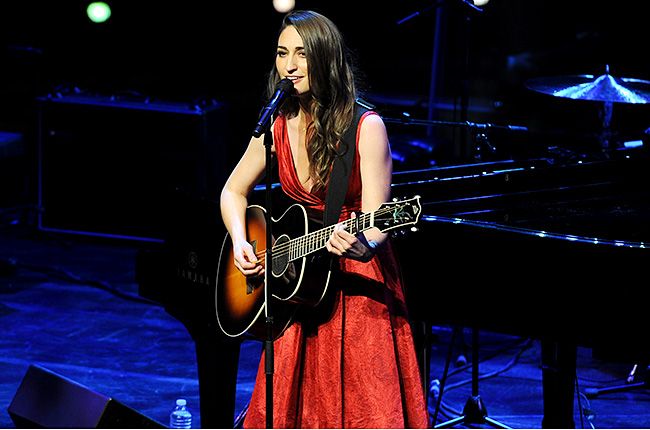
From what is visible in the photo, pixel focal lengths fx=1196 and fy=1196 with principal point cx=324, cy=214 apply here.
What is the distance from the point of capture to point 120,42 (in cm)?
966

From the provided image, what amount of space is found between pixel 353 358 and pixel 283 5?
18.4 feet

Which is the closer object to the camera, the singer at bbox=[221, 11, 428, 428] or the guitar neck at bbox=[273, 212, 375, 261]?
the guitar neck at bbox=[273, 212, 375, 261]

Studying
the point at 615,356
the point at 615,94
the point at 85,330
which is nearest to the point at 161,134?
the point at 85,330

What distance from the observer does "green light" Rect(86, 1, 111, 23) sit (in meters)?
Answer: 9.44

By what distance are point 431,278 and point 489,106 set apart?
5.00 m

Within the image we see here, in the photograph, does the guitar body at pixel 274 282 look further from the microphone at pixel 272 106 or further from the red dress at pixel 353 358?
the microphone at pixel 272 106

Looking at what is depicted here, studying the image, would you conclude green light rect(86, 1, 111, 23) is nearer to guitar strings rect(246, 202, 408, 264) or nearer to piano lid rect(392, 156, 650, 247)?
piano lid rect(392, 156, 650, 247)

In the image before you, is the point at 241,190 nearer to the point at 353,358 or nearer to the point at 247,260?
the point at 247,260

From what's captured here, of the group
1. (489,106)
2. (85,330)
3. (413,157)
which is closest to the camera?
(85,330)

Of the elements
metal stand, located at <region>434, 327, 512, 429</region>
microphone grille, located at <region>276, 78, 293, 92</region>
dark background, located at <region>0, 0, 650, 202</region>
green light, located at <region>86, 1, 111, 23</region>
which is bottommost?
metal stand, located at <region>434, 327, 512, 429</region>

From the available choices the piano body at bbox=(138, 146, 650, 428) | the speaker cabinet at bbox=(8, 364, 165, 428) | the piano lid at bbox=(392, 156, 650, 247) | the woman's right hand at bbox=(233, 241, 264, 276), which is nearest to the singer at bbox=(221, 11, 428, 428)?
the woman's right hand at bbox=(233, 241, 264, 276)

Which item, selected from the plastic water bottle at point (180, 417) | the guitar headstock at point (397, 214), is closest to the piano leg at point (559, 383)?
the guitar headstock at point (397, 214)

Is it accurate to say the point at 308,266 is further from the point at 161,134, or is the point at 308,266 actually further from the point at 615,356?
the point at 161,134

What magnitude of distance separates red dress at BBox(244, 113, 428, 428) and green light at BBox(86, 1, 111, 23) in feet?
18.3
